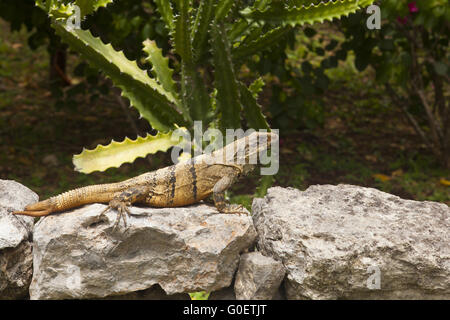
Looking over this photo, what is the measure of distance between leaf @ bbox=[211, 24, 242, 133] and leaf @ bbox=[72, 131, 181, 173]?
0.56m

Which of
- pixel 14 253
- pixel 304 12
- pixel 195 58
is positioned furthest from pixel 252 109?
pixel 14 253

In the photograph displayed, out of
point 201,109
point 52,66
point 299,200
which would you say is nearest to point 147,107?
point 201,109

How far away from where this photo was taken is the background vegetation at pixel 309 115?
6586mm

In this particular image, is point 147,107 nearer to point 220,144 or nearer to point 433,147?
point 220,144

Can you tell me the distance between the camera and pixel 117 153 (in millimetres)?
4707

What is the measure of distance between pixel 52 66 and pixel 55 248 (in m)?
6.63

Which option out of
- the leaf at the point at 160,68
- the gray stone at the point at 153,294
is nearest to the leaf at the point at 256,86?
the leaf at the point at 160,68

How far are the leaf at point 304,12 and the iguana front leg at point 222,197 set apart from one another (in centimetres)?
165

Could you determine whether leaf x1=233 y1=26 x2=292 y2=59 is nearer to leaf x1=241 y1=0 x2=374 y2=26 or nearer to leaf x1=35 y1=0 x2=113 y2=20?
leaf x1=241 y1=0 x2=374 y2=26

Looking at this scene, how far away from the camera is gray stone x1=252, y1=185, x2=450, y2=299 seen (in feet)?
11.5

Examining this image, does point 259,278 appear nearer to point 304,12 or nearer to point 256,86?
point 256,86

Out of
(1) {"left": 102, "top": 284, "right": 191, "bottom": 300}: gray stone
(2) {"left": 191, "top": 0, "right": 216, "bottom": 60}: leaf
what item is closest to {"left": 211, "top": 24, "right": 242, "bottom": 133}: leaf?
(2) {"left": 191, "top": 0, "right": 216, "bottom": 60}: leaf

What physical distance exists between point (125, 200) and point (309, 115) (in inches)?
166

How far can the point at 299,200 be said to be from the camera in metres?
4.02
